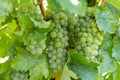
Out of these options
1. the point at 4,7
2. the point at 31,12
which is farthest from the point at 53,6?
the point at 4,7

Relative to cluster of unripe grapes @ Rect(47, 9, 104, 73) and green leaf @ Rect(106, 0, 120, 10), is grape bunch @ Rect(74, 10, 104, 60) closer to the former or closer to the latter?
cluster of unripe grapes @ Rect(47, 9, 104, 73)

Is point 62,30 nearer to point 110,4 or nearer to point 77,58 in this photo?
point 77,58

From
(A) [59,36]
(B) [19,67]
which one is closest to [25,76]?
(B) [19,67]

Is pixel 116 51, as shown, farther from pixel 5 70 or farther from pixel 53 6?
pixel 5 70

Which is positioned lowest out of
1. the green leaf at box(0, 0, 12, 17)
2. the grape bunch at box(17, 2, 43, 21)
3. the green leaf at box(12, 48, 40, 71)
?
the green leaf at box(12, 48, 40, 71)

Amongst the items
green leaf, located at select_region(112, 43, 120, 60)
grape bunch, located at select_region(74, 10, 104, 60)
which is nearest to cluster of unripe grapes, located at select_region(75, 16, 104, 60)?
grape bunch, located at select_region(74, 10, 104, 60)

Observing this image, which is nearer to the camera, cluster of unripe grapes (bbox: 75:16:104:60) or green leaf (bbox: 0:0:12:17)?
green leaf (bbox: 0:0:12:17)

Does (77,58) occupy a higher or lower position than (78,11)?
lower

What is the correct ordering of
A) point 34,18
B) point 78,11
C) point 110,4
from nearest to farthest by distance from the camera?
point 78,11, point 34,18, point 110,4

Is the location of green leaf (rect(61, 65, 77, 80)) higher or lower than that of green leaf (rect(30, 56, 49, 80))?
lower
